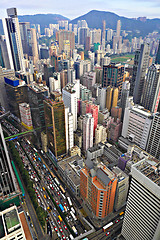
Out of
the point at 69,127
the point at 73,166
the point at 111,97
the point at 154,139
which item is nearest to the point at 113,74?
the point at 111,97

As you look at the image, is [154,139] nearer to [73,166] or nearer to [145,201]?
[73,166]

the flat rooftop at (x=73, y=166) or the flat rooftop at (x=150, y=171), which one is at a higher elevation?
the flat rooftop at (x=150, y=171)

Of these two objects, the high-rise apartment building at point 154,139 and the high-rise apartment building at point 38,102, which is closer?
the high-rise apartment building at point 154,139

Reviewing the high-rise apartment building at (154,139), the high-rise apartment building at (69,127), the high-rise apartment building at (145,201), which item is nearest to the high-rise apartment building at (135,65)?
the high-rise apartment building at (154,139)

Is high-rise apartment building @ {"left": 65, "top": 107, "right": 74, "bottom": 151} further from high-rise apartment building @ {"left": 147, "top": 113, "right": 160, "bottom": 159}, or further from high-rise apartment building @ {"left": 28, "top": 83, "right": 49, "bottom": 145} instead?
high-rise apartment building @ {"left": 147, "top": 113, "right": 160, "bottom": 159}

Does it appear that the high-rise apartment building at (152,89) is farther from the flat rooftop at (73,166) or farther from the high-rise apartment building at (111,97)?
the flat rooftop at (73,166)

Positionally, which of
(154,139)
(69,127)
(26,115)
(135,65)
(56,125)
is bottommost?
(26,115)
